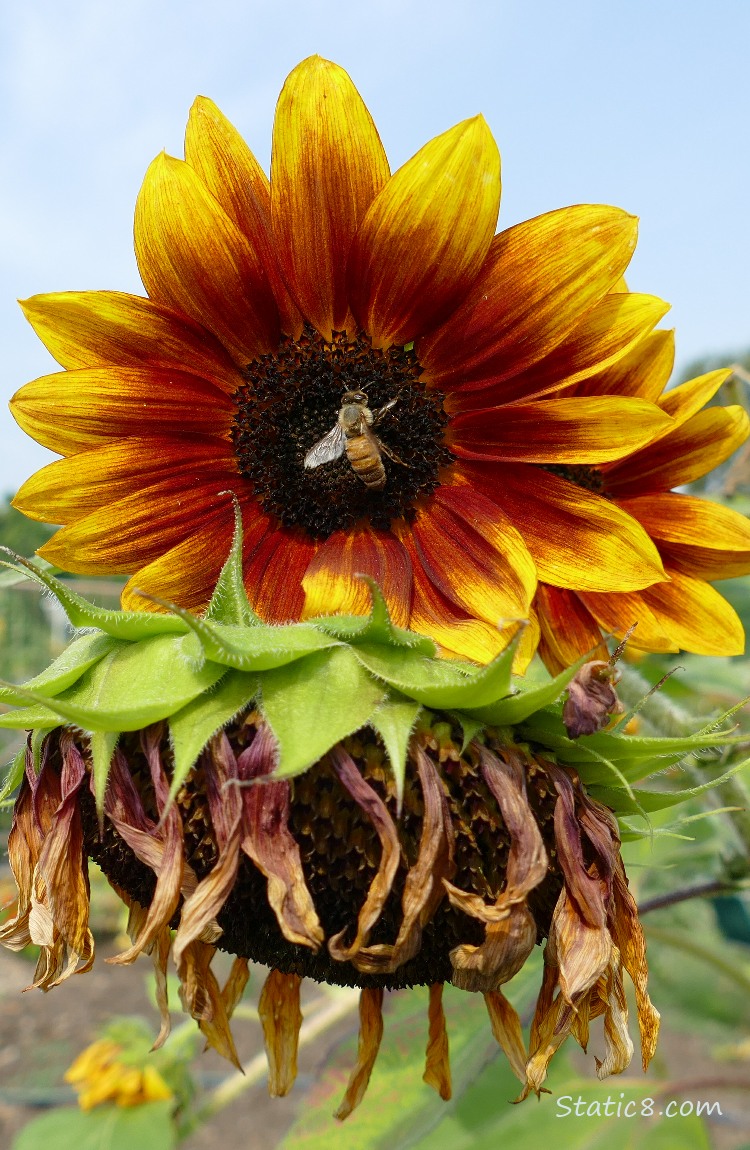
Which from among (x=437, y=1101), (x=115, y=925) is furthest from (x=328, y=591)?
(x=115, y=925)

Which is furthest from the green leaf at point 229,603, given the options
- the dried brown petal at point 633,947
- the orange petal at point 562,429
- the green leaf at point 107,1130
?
the green leaf at point 107,1130

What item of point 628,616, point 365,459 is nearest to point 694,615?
point 628,616

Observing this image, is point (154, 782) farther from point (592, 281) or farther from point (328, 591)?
point (592, 281)

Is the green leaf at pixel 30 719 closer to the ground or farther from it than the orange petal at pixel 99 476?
closer to the ground

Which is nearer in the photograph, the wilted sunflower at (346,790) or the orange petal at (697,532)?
the wilted sunflower at (346,790)

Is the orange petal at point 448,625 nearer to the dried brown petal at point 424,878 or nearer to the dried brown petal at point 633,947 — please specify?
the dried brown petal at point 424,878

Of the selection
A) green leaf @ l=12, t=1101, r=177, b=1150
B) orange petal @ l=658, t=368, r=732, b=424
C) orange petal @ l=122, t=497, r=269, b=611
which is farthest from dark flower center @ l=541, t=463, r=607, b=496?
green leaf @ l=12, t=1101, r=177, b=1150

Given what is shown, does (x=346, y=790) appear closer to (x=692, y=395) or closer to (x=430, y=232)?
(x=430, y=232)
